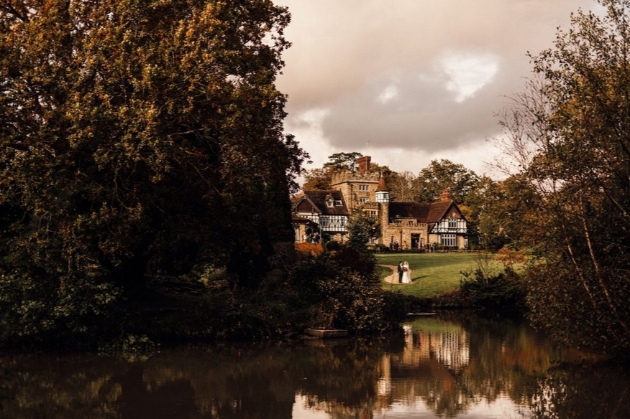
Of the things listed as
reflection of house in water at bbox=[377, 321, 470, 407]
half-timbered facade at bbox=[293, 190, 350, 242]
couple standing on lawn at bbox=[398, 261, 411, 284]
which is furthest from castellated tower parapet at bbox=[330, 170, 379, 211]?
reflection of house in water at bbox=[377, 321, 470, 407]

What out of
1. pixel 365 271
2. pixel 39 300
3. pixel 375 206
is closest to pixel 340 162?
pixel 375 206

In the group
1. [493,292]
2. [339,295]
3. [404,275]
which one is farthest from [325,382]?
[404,275]

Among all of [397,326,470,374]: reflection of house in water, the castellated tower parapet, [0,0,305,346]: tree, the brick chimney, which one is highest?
the brick chimney

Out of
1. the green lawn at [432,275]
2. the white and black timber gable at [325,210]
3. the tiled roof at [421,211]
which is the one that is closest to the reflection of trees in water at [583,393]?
the green lawn at [432,275]

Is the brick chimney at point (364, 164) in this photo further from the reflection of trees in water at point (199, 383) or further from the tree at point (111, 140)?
the reflection of trees in water at point (199, 383)

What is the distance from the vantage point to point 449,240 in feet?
315

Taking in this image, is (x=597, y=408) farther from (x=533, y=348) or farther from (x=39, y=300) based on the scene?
(x=39, y=300)

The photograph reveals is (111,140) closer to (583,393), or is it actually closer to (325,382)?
(325,382)

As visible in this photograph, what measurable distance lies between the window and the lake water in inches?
2752

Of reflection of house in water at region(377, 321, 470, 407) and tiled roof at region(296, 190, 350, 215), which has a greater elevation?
tiled roof at region(296, 190, 350, 215)

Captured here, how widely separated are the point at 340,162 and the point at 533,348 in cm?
9802

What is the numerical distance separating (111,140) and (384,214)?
73.3 meters

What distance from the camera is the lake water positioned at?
15.0 metres

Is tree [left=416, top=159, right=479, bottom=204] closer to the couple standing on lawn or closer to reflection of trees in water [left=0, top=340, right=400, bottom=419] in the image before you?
the couple standing on lawn
